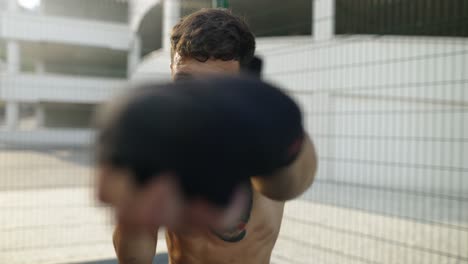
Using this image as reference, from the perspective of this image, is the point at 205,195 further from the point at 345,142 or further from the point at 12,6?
the point at 12,6

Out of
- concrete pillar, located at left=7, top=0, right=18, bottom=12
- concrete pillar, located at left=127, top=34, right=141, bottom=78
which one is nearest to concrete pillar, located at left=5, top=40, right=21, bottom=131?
concrete pillar, located at left=7, top=0, right=18, bottom=12

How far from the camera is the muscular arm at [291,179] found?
535 mm

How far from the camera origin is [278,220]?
112cm

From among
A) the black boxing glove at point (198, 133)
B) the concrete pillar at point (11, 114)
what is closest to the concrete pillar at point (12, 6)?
the concrete pillar at point (11, 114)

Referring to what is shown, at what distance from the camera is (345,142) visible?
254 inches

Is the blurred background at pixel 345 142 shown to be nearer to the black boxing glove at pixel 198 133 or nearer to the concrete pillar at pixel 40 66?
the black boxing glove at pixel 198 133

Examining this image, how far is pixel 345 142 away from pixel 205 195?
637cm

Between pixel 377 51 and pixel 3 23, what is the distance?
677 inches

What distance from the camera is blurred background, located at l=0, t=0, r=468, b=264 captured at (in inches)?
126

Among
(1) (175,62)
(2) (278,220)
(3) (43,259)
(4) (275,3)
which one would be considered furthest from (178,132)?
(4) (275,3)

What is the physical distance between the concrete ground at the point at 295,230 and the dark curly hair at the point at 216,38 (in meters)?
1.58

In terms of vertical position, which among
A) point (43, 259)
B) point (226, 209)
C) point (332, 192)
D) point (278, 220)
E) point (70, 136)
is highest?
point (226, 209)

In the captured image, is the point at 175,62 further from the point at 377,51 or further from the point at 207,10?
the point at 377,51

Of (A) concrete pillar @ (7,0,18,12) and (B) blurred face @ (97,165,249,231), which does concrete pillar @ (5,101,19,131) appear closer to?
(A) concrete pillar @ (7,0,18,12)
